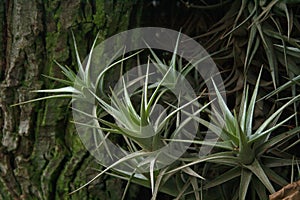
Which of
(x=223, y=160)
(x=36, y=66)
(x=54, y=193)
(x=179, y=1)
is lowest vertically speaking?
(x=54, y=193)

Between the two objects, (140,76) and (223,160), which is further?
(140,76)

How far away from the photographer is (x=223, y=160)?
1.93ft

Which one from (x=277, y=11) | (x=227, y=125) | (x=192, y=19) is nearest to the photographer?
(x=227, y=125)

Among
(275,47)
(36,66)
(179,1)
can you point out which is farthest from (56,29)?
(275,47)

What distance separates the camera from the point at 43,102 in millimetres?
830

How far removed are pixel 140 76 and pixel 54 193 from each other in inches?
10.1

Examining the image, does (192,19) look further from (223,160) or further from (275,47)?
(223,160)

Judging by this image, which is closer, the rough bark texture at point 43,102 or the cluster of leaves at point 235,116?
the cluster of leaves at point 235,116

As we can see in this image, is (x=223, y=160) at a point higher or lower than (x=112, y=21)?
lower

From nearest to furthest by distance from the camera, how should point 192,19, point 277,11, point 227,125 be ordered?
point 227,125 < point 277,11 < point 192,19

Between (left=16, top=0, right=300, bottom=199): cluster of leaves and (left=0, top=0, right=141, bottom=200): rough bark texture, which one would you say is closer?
(left=16, top=0, right=300, bottom=199): cluster of leaves

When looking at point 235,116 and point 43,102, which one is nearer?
point 235,116

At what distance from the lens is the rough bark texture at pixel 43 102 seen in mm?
803

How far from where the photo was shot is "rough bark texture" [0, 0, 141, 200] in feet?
2.64
